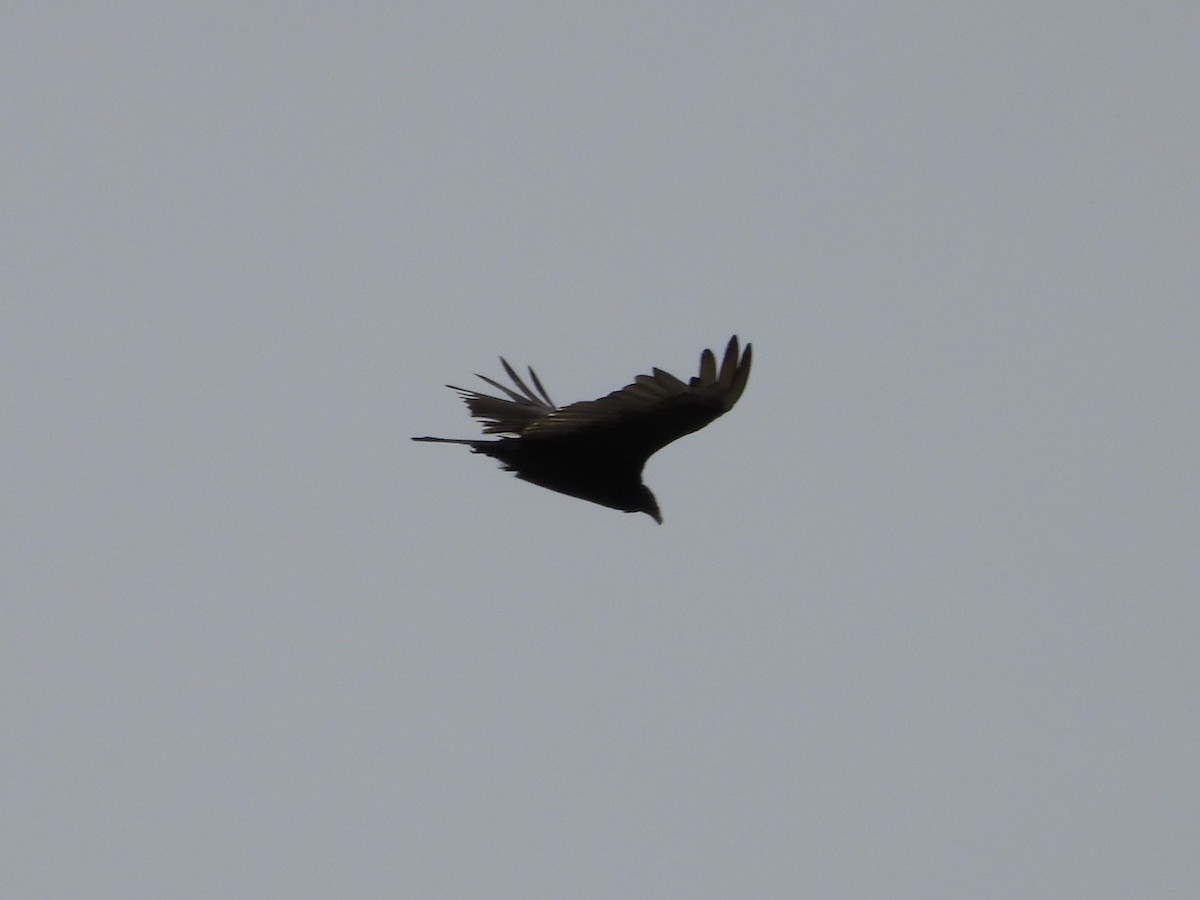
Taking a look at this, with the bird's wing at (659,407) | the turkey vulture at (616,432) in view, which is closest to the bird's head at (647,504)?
the turkey vulture at (616,432)

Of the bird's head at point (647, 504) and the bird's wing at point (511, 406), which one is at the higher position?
the bird's wing at point (511, 406)

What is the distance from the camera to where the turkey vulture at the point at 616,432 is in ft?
28.4

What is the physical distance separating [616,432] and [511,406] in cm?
175

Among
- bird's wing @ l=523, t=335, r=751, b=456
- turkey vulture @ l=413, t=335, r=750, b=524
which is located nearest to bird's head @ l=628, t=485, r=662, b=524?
turkey vulture @ l=413, t=335, r=750, b=524

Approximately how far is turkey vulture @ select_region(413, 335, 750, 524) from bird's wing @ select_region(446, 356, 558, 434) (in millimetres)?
20

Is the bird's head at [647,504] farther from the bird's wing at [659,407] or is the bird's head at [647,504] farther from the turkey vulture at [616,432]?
the bird's wing at [659,407]

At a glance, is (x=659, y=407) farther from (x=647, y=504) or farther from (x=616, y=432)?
(x=647, y=504)

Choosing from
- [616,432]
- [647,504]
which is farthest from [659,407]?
[647,504]

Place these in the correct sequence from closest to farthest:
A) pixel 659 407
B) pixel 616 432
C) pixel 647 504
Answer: pixel 659 407, pixel 616 432, pixel 647 504

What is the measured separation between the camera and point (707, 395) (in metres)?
8.68

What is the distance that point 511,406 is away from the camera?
1086cm

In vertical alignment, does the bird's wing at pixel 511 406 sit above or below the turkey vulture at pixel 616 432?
above

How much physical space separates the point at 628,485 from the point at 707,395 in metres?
1.29

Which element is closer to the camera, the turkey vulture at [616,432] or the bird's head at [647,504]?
the turkey vulture at [616,432]
